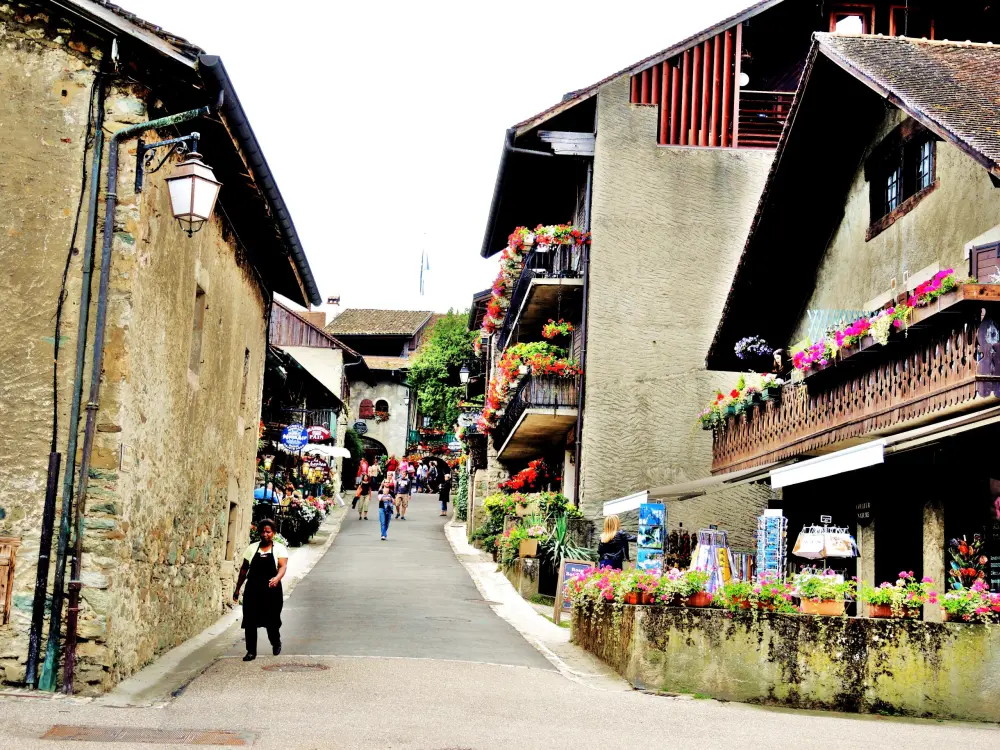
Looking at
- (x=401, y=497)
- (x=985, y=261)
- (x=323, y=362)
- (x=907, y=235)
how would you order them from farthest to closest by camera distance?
(x=323, y=362) → (x=401, y=497) → (x=907, y=235) → (x=985, y=261)

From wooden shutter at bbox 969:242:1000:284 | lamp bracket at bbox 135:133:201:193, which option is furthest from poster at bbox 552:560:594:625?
lamp bracket at bbox 135:133:201:193

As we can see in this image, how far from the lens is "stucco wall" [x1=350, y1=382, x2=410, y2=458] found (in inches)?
2830

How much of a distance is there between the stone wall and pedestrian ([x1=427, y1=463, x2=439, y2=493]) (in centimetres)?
5613

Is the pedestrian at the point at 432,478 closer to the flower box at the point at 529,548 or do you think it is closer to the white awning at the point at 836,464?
the flower box at the point at 529,548

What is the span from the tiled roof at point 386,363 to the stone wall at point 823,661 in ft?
191

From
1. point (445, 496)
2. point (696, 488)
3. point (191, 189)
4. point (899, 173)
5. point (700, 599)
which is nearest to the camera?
point (191, 189)

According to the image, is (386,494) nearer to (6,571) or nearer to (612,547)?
(612,547)

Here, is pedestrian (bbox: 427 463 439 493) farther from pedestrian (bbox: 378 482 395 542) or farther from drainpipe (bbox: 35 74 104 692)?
drainpipe (bbox: 35 74 104 692)

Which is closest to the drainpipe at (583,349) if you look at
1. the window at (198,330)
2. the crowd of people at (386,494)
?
the crowd of people at (386,494)

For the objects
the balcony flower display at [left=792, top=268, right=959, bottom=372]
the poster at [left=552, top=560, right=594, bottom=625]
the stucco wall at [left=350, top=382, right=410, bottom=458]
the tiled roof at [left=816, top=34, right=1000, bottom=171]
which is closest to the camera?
the balcony flower display at [left=792, top=268, right=959, bottom=372]

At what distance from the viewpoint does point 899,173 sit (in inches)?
645

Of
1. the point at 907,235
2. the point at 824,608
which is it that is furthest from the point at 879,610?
the point at 907,235

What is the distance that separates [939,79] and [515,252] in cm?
1464

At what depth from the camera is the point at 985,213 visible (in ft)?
45.5
